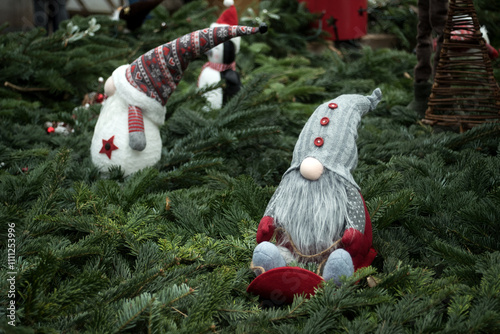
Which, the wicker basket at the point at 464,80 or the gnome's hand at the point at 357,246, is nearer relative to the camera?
the gnome's hand at the point at 357,246

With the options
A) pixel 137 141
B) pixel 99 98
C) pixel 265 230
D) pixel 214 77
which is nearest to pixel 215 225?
pixel 265 230

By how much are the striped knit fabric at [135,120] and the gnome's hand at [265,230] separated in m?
0.82

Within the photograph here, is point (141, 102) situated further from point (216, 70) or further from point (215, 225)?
point (216, 70)

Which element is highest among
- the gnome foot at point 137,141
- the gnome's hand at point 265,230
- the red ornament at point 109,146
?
the gnome's hand at point 265,230

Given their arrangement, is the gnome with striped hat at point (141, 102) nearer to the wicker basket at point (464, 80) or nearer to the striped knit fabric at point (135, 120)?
the striped knit fabric at point (135, 120)

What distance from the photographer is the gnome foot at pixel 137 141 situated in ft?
6.28

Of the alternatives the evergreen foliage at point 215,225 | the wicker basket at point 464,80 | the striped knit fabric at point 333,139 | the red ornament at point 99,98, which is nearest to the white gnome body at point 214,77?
the evergreen foliage at point 215,225

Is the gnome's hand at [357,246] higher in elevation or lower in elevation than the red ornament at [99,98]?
higher

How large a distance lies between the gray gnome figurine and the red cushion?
5 centimetres

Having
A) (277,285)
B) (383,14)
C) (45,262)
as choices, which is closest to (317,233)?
(277,285)

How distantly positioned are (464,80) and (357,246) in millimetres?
1493

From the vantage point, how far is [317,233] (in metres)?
1.27

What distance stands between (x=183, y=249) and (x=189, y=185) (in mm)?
640

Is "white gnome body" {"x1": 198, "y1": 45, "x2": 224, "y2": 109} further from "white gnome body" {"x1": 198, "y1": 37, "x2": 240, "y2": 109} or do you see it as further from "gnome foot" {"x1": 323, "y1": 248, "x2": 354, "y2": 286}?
"gnome foot" {"x1": 323, "y1": 248, "x2": 354, "y2": 286}
